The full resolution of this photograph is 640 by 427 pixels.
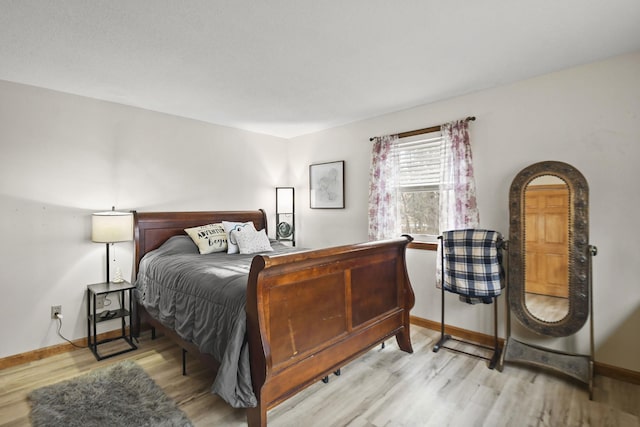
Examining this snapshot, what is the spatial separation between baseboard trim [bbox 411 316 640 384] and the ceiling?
93.7 inches

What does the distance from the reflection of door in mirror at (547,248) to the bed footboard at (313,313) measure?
1.08 m

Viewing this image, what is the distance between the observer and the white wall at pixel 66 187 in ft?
9.06

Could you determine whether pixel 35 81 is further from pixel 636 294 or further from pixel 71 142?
pixel 636 294

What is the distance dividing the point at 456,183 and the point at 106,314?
3722 mm

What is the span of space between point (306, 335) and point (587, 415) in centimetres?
184

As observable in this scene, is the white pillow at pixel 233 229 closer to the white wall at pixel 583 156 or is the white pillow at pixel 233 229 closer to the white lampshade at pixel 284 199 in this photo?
the white lampshade at pixel 284 199

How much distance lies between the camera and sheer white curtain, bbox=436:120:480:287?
309cm

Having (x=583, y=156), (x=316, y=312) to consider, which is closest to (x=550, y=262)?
(x=583, y=156)

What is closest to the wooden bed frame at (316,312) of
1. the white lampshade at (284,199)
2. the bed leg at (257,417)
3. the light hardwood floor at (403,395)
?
the bed leg at (257,417)

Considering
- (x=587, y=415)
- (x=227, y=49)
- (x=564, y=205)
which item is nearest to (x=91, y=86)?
(x=227, y=49)

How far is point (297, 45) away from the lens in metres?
2.20

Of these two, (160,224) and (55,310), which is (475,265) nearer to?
(160,224)

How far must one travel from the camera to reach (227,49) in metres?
2.24

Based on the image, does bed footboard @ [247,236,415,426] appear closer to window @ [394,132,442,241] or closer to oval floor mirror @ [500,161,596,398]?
window @ [394,132,442,241]
